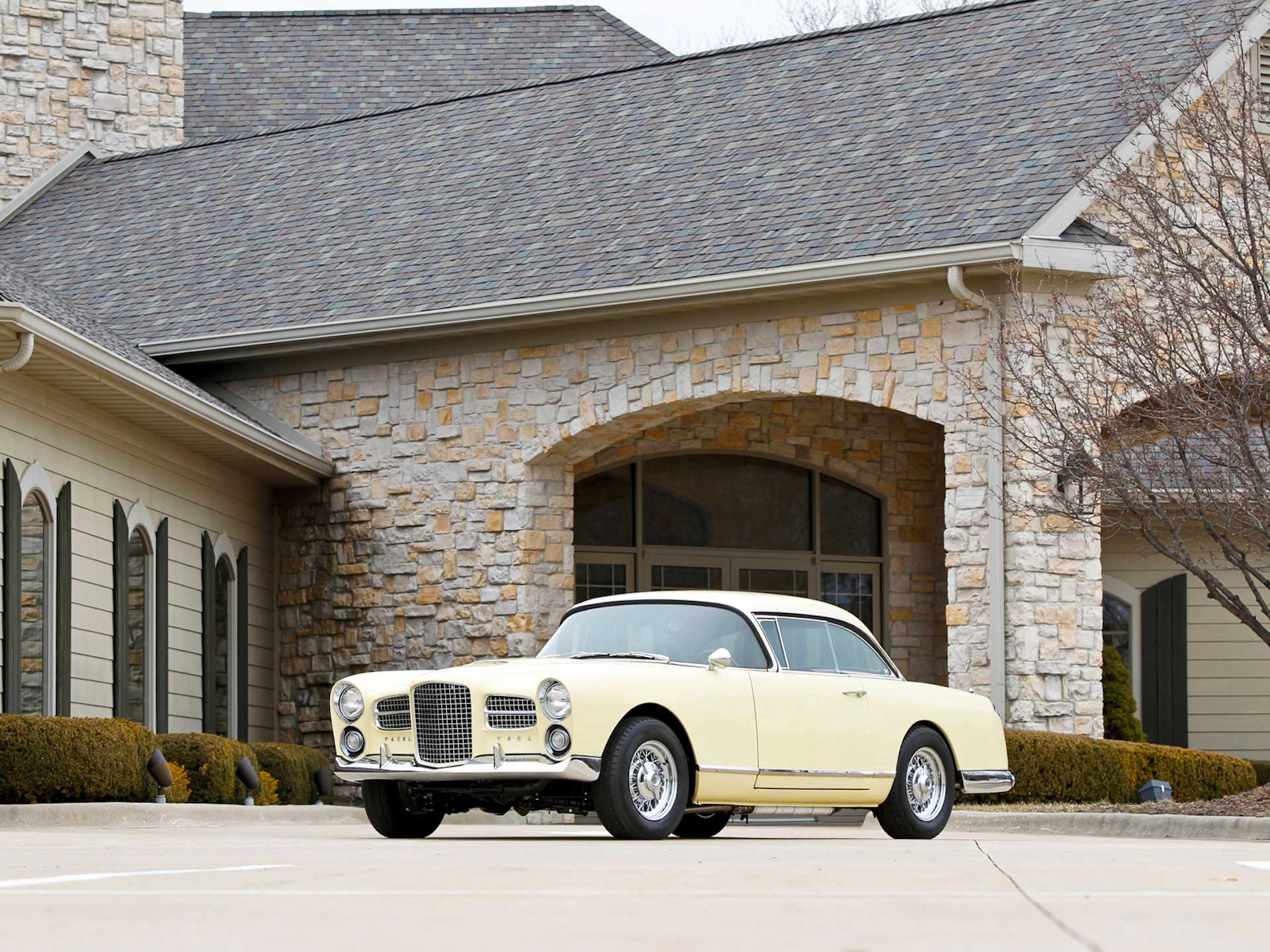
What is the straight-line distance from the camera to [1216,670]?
23453 millimetres

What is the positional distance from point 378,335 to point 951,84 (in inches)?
233

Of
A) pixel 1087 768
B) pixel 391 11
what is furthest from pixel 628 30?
pixel 1087 768

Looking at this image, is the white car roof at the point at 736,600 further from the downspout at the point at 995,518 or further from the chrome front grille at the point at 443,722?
the downspout at the point at 995,518

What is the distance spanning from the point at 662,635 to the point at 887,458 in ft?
36.0

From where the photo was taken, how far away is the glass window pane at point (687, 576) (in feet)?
69.9

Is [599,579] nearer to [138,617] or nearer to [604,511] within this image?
[604,511]

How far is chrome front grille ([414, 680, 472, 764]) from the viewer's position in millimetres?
10234

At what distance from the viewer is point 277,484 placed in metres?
20.4

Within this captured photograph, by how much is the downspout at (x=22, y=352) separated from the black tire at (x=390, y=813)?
4.69 metres

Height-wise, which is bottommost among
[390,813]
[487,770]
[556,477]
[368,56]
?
[390,813]

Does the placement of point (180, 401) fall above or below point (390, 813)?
above

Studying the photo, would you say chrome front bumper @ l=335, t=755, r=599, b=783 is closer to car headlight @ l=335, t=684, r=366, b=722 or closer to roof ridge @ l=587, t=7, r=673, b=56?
car headlight @ l=335, t=684, r=366, b=722

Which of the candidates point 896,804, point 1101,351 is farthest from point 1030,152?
point 896,804

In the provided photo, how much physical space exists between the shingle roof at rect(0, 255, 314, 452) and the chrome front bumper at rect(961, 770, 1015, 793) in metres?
7.08
